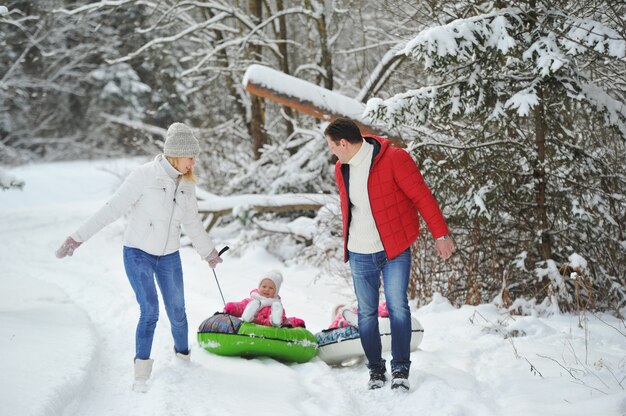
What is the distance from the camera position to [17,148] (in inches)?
1117

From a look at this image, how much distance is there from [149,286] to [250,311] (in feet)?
3.14

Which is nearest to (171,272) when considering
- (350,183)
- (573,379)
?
(350,183)

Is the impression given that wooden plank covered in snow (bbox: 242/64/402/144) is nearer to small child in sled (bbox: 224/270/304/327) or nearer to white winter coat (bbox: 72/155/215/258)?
small child in sled (bbox: 224/270/304/327)

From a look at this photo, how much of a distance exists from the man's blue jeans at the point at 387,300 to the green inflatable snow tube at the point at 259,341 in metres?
0.73

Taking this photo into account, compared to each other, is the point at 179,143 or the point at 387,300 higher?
the point at 179,143

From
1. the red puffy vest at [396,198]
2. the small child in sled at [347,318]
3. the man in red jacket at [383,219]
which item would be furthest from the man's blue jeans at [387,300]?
the small child in sled at [347,318]

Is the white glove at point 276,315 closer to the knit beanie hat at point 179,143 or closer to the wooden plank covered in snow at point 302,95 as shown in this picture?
the knit beanie hat at point 179,143

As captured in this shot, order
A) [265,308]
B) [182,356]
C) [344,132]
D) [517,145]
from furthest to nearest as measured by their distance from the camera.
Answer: [517,145], [265,308], [182,356], [344,132]

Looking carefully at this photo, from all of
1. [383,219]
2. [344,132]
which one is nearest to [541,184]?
[383,219]

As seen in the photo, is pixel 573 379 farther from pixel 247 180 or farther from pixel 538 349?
pixel 247 180

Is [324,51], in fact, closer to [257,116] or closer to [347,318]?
[257,116]

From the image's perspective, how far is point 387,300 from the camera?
4223 mm

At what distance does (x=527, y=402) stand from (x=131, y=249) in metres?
2.78

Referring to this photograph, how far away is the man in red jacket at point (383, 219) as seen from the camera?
4070mm
